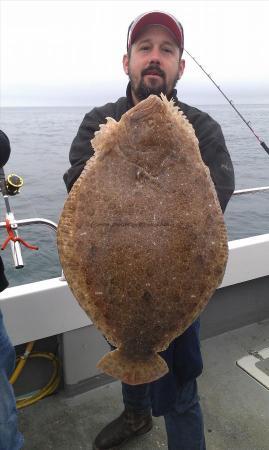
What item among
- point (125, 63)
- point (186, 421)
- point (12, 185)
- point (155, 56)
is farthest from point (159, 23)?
point (186, 421)

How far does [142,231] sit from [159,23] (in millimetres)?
1244

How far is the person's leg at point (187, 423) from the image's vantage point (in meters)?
2.60

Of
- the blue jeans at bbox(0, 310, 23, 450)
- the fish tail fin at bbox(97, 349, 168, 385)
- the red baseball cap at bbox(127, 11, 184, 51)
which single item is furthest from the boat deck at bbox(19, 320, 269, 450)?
the red baseball cap at bbox(127, 11, 184, 51)

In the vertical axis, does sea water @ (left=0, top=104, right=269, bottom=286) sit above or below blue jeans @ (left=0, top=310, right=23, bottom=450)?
below

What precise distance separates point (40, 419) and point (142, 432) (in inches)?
34.6

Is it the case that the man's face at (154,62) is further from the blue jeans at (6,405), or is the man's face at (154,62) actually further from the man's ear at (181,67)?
the blue jeans at (6,405)

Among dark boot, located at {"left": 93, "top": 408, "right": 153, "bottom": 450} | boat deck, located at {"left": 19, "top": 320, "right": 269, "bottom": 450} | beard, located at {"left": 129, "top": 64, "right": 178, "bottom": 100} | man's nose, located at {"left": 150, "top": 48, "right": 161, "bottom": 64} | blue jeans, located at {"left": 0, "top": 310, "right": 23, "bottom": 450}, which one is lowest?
A: boat deck, located at {"left": 19, "top": 320, "right": 269, "bottom": 450}

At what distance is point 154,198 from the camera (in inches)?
62.6

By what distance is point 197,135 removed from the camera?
231cm

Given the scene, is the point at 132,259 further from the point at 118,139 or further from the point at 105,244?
the point at 118,139

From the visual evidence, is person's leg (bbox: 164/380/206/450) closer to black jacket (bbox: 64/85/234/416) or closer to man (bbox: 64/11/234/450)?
man (bbox: 64/11/234/450)

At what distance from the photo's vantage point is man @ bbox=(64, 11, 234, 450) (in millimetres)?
2113

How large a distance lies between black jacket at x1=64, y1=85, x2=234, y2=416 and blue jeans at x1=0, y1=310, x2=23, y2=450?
87cm

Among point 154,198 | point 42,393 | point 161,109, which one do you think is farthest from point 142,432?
point 161,109
